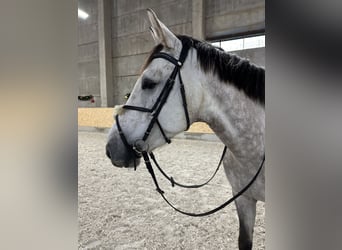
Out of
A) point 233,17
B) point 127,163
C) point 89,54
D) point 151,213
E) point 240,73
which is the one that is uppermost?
point 233,17

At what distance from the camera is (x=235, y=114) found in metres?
0.67

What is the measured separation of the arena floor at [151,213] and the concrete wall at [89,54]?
4.09 meters

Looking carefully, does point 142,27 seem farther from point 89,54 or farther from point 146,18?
point 89,54

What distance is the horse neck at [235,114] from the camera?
2.17 ft

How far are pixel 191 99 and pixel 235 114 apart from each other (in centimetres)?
13

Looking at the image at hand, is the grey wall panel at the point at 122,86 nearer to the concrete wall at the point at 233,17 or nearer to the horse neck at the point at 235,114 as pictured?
the concrete wall at the point at 233,17

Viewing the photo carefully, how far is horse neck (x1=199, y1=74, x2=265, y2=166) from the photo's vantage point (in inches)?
26.1

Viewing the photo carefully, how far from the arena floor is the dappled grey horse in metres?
0.74

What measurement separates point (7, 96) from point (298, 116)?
439mm

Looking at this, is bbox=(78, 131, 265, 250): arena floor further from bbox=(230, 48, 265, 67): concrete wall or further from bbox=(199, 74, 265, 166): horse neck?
bbox=(230, 48, 265, 67): concrete wall

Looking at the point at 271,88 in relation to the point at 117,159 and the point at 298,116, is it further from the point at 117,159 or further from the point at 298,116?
the point at 117,159

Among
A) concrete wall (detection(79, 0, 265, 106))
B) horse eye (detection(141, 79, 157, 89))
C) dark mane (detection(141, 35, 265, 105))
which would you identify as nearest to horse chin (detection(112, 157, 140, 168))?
horse eye (detection(141, 79, 157, 89))

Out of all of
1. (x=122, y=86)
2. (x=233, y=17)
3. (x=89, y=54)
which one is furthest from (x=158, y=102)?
(x=89, y=54)

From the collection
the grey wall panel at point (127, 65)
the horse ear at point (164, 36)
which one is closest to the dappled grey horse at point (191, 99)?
the horse ear at point (164, 36)
